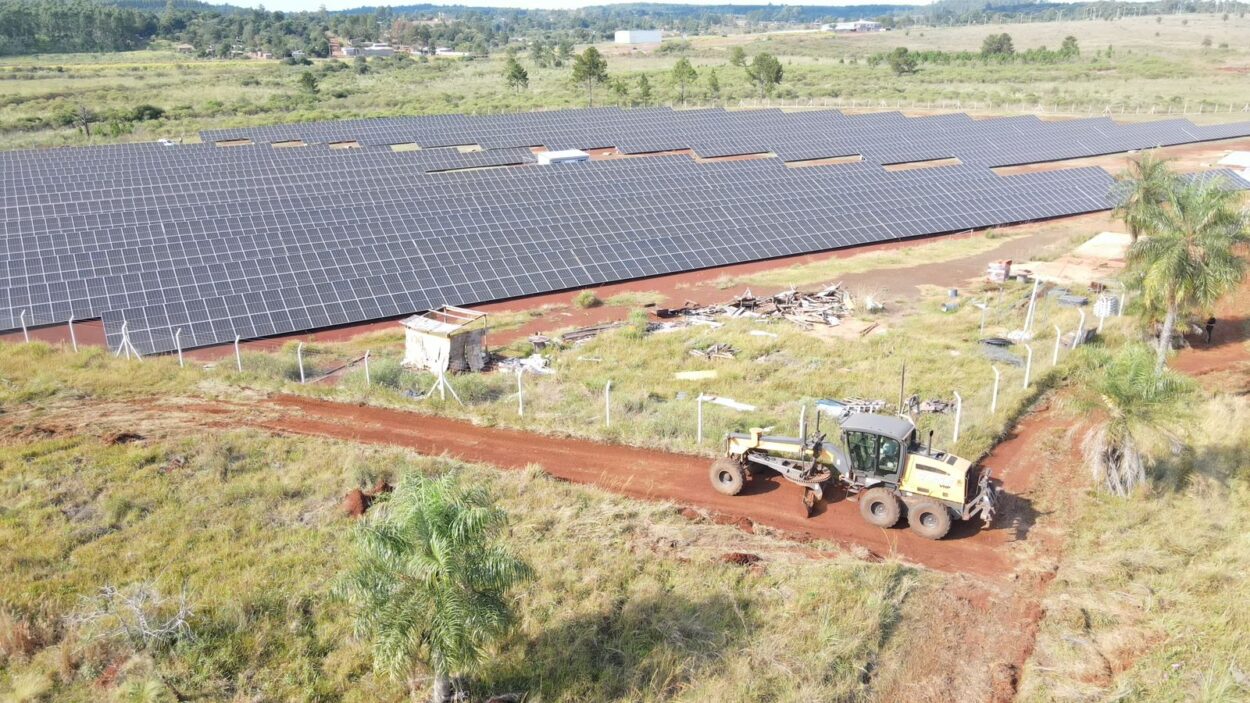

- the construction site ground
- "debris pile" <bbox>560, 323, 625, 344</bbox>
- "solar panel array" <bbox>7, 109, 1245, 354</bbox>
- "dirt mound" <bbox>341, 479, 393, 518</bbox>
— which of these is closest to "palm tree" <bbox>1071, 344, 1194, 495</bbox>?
the construction site ground

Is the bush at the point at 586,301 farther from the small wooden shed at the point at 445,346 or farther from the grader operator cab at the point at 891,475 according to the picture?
the grader operator cab at the point at 891,475

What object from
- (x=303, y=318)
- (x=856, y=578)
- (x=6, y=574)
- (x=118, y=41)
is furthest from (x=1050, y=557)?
(x=118, y=41)

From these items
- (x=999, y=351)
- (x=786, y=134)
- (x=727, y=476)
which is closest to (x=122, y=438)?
(x=727, y=476)

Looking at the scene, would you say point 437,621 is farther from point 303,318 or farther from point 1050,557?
point 303,318

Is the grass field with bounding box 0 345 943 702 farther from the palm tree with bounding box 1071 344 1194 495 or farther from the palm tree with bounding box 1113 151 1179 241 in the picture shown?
the palm tree with bounding box 1113 151 1179 241

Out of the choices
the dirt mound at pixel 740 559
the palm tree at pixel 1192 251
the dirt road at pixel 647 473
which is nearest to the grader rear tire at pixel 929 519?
the dirt road at pixel 647 473

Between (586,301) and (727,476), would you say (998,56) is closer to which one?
(586,301)
